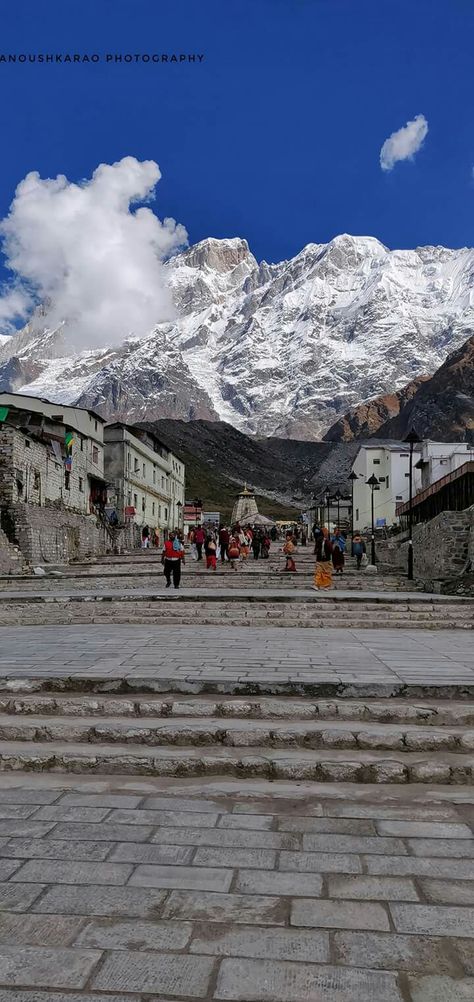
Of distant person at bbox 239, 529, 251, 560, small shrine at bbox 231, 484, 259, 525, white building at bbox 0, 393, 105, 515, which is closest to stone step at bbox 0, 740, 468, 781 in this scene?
white building at bbox 0, 393, 105, 515

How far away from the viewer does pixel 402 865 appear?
2.82 metres

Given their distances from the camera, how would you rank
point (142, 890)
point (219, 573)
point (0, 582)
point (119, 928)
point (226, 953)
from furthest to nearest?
Answer: point (219, 573), point (0, 582), point (142, 890), point (119, 928), point (226, 953)

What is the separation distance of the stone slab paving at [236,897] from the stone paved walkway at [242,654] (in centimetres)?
195

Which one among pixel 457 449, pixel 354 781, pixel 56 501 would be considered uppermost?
pixel 457 449

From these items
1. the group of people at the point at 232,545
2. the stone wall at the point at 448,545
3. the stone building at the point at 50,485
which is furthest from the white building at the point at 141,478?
the stone wall at the point at 448,545

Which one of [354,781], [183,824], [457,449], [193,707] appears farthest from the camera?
[457,449]

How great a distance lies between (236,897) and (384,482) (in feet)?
191

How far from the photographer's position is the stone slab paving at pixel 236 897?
2.08 m

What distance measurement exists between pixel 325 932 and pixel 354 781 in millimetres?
1578

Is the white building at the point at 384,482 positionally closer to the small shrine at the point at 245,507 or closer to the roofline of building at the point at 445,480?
the small shrine at the point at 245,507

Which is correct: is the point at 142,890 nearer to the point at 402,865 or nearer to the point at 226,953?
the point at 226,953

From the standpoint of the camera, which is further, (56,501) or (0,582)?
(56,501)

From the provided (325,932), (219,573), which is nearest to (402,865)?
(325,932)

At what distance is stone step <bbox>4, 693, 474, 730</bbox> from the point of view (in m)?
4.70
